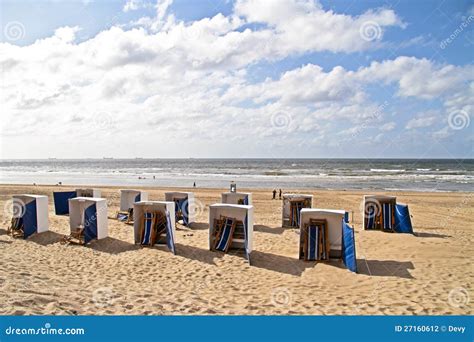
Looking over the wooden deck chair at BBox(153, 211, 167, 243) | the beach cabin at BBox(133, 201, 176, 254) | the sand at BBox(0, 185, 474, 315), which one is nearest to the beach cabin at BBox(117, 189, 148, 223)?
the sand at BBox(0, 185, 474, 315)

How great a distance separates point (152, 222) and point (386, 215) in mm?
8689

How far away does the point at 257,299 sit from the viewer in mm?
6926

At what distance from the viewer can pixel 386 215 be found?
1359 cm

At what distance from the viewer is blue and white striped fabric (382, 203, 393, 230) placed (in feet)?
44.4

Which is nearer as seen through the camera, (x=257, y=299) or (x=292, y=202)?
(x=257, y=299)

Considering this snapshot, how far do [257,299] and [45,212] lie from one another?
9.23 m

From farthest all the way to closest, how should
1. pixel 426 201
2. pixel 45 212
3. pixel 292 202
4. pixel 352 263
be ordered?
1. pixel 426 201
2. pixel 292 202
3. pixel 45 212
4. pixel 352 263

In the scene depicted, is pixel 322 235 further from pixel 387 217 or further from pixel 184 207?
pixel 184 207

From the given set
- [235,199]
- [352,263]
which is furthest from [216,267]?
[235,199]

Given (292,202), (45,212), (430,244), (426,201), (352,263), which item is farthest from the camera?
(426,201)

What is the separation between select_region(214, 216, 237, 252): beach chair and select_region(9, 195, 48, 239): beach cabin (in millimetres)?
6534

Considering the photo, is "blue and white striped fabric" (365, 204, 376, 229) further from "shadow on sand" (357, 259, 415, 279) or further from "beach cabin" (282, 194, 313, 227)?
"shadow on sand" (357, 259, 415, 279)

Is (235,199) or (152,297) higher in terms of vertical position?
(235,199)

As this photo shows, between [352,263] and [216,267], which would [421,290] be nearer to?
[352,263]
